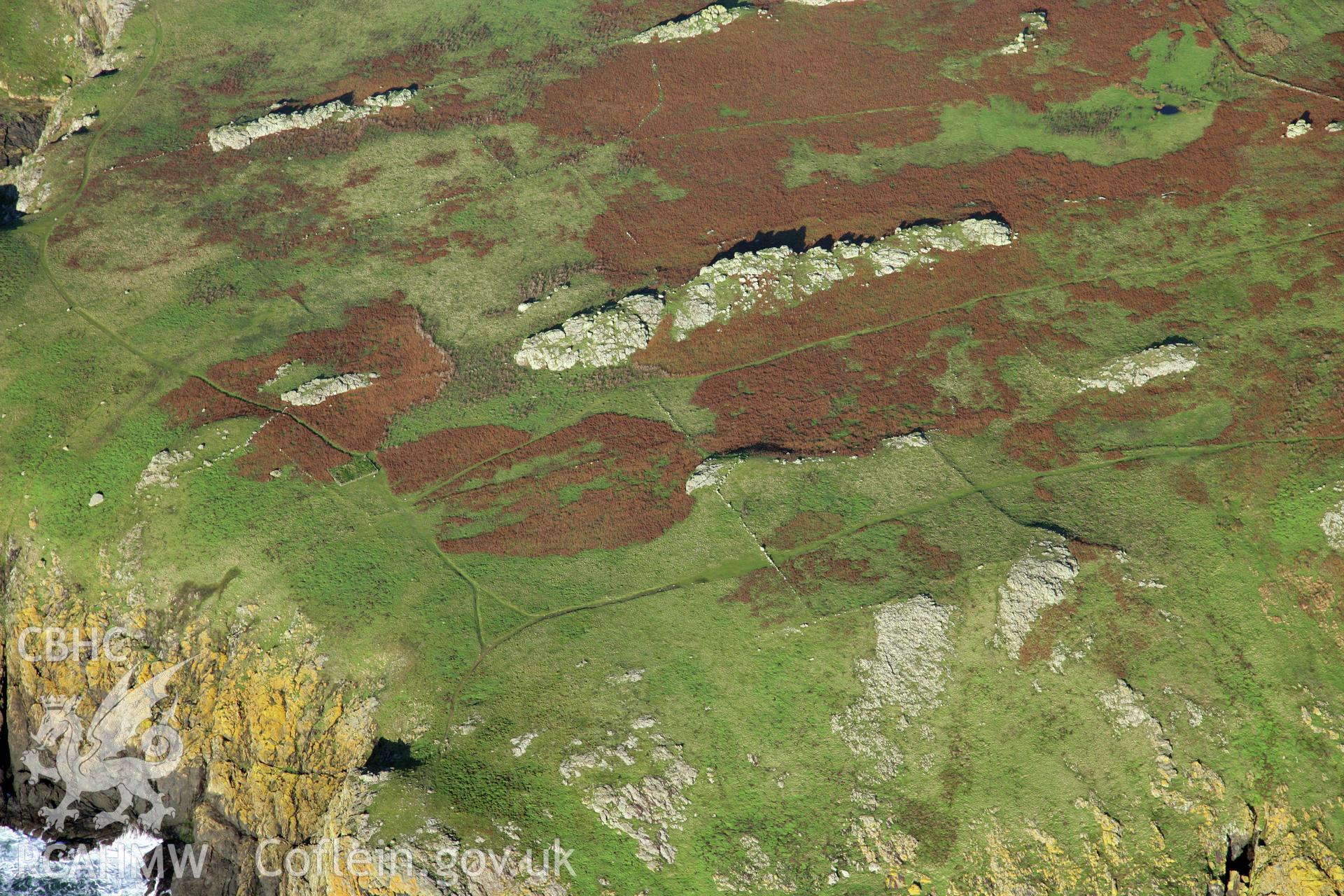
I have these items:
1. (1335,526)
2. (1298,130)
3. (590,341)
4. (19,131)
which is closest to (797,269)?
(590,341)

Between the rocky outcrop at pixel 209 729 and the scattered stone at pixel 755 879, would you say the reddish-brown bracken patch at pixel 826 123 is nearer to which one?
the rocky outcrop at pixel 209 729

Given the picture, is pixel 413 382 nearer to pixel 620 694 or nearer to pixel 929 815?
pixel 620 694

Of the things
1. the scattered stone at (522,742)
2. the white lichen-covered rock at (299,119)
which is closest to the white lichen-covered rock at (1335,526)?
the scattered stone at (522,742)

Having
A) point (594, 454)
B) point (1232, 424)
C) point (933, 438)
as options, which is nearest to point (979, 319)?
point (933, 438)

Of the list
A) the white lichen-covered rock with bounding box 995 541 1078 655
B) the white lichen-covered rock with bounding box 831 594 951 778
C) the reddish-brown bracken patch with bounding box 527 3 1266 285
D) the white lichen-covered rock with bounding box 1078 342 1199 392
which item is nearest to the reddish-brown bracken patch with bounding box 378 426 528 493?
the reddish-brown bracken patch with bounding box 527 3 1266 285

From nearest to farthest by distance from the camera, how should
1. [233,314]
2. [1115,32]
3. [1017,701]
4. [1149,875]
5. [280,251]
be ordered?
[1149,875] < [1017,701] < [233,314] < [280,251] < [1115,32]
